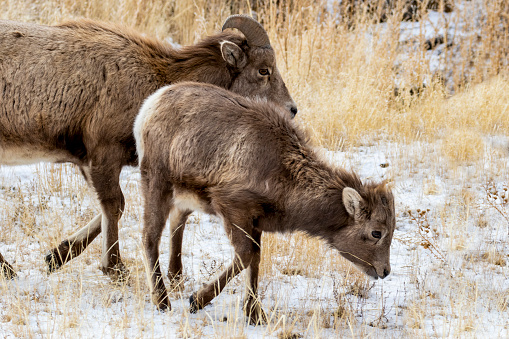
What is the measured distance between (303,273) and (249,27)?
2484 millimetres

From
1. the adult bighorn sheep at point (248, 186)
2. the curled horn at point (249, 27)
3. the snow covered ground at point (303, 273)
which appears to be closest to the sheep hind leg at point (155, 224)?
the adult bighorn sheep at point (248, 186)

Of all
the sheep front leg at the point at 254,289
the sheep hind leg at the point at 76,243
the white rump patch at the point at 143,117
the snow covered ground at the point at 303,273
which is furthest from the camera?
the sheep hind leg at the point at 76,243

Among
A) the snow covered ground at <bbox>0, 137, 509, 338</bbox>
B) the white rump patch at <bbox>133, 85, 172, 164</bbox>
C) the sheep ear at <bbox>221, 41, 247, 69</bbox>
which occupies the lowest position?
the snow covered ground at <bbox>0, 137, 509, 338</bbox>

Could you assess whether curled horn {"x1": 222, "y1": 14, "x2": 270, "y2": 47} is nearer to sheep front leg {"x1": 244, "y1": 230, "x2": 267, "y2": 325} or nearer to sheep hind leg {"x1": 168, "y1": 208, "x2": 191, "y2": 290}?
sheep hind leg {"x1": 168, "y1": 208, "x2": 191, "y2": 290}

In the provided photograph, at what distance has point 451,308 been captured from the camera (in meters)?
5.47

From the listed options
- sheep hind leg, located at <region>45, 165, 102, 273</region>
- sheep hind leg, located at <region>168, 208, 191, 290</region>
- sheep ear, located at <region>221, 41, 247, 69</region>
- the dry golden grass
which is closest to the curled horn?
sheep ear, located at <region>221, 41, 247, 69</region>

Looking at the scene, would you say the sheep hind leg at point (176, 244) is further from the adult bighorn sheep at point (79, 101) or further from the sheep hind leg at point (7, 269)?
the sheep hind leg at point (7, 269)

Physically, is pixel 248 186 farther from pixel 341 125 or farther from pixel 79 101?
pixel 341 125

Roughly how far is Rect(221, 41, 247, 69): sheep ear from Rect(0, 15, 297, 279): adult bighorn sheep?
60cm

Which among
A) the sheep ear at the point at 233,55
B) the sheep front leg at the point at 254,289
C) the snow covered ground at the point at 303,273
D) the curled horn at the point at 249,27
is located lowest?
the snow covered ground at the point at 303,273

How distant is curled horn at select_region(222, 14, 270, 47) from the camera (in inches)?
264

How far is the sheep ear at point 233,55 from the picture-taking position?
6645 millimetres

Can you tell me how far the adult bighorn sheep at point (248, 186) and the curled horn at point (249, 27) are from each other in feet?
4.56

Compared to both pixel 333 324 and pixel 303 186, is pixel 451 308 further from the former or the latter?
pixel 303 186
